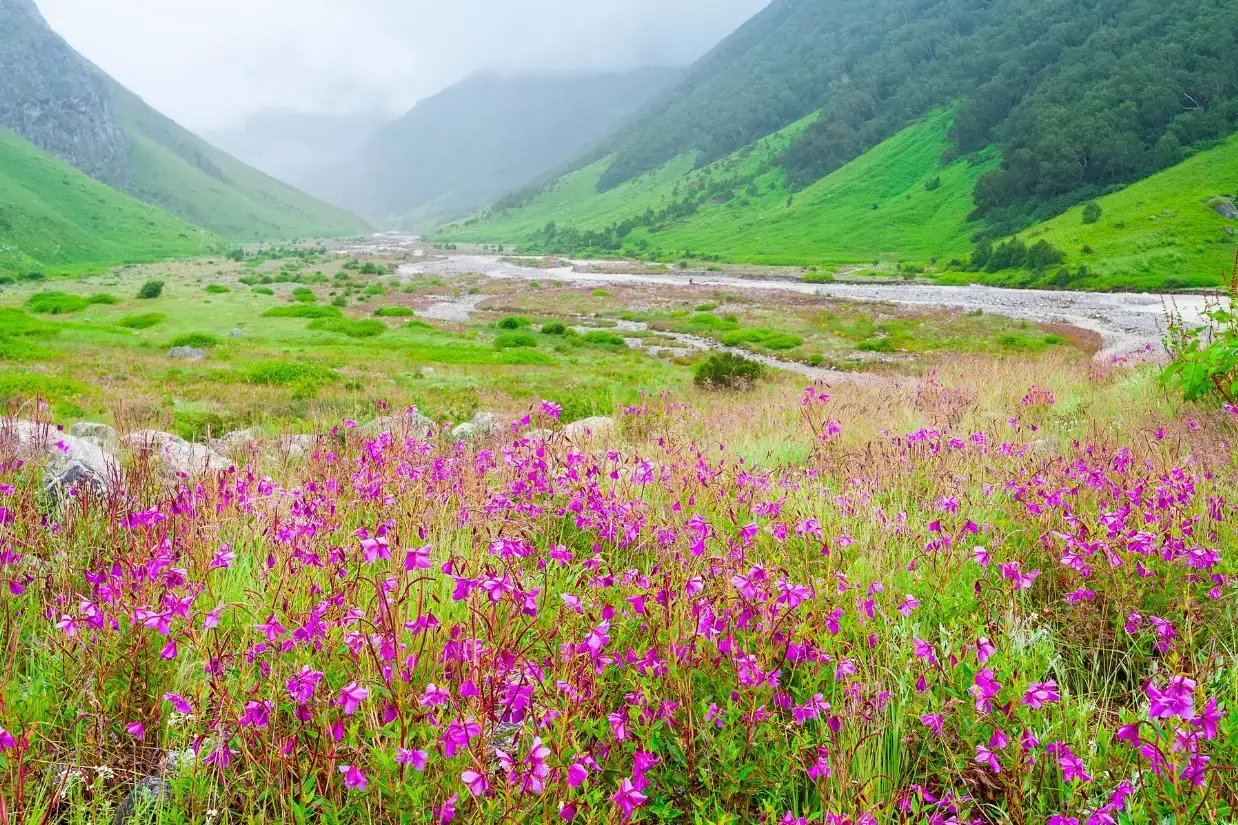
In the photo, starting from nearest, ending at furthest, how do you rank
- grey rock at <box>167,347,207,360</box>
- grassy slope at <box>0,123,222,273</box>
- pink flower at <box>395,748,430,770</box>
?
pink flower at <box>395,748,430,770</box>
grey rock at <box>167,347,207,360</box>
grassy slope at <box>0,123,222,273</box>

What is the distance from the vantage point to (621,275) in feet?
304

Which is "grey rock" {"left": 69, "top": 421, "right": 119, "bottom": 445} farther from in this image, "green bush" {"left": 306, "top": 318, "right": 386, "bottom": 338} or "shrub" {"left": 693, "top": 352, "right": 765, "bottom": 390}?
"green bush" {"left": 306, "top": 318, "right": 386, "bottom": 338}

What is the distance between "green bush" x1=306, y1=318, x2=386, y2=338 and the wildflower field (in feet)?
116

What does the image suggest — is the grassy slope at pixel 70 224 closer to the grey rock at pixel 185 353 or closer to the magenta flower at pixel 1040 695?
the grey rock at pixel 185 353

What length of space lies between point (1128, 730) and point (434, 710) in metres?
2.05

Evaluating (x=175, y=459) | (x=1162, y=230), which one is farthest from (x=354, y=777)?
(x=1162, y=230)

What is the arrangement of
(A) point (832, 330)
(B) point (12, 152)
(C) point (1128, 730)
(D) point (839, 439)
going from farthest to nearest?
1. (B) point (12, 152)
2. (A) point (832, 330)
3. (D) point (839, 439)
4. (C) point (1128, 730)

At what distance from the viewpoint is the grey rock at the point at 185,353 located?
2859cm

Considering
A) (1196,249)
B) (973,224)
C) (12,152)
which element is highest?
(12,152)

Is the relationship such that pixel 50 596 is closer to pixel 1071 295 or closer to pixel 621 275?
pixel 1071 295

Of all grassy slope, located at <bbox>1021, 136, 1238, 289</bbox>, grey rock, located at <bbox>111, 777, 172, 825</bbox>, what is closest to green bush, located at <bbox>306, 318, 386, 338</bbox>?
grey rock, located at <bbox>111, 777, 172, 825</bbox>

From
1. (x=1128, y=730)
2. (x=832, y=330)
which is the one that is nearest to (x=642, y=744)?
(x=1128, y=730)

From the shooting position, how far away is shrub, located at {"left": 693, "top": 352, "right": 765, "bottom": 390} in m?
24.1

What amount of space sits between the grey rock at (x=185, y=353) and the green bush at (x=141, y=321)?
9.88m
